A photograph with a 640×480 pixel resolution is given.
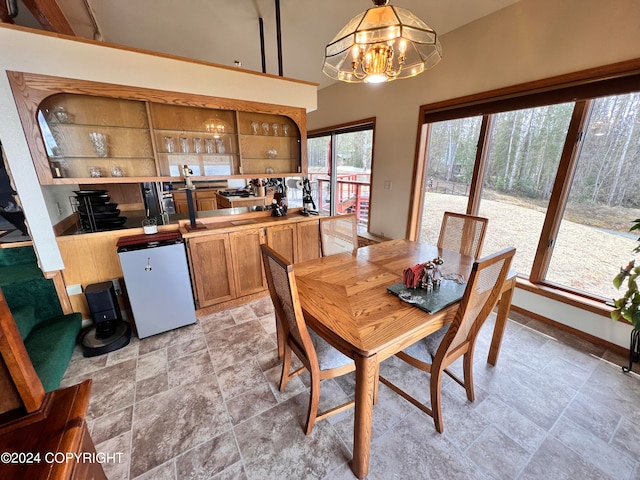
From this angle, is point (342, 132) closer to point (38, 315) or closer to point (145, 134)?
point (145, 134)

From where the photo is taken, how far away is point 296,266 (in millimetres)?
1923

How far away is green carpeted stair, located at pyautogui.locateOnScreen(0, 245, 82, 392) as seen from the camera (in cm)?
174

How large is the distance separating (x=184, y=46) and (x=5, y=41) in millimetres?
1659

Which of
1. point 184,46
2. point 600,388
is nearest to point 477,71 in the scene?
point 600,388

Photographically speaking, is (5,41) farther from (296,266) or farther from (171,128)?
(296,266)

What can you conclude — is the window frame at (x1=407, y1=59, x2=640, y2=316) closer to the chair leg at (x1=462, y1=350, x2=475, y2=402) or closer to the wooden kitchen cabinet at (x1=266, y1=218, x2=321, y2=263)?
the chair leg at (x1=462, y1=350, x2=475, y2=402)

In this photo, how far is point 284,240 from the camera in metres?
2.98

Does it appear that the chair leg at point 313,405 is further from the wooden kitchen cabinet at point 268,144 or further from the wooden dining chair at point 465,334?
the wooden kitchen cabinet at point 268,144

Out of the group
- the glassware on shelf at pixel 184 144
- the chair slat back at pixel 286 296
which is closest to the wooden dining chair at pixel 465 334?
the chair slat back at pixel 286 296

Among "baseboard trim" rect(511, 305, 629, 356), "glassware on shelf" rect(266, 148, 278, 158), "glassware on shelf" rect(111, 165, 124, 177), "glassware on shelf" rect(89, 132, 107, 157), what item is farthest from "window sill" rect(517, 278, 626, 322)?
"glassware on shelf" rect(89, 132, 107, 157)

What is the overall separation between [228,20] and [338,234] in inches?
91.3

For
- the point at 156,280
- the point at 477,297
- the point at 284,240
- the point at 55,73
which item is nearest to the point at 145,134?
the point at 55,73

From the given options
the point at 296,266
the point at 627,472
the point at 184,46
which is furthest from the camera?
the point at 184,46

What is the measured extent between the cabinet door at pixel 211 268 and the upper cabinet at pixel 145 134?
72cm
